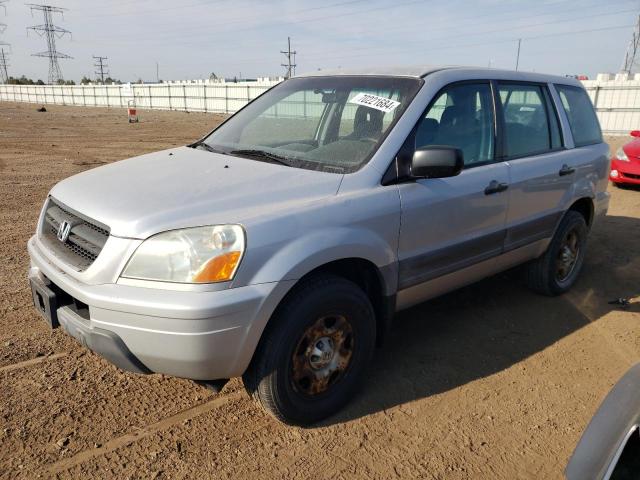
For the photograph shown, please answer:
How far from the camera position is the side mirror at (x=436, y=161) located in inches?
109

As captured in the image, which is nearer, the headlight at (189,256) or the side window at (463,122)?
the headlight at (189,256)

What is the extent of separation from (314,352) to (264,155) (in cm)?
125

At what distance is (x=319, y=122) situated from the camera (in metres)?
3.50

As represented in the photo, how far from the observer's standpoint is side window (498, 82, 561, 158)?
12.4 feet

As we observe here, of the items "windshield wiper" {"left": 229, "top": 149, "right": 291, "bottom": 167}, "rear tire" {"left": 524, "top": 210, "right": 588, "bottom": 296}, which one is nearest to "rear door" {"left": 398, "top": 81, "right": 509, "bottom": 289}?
"windshield wiper" {"left": 229, "top": 149, "right": 291, "bottom": 167}

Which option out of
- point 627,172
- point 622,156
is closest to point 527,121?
point 627,172

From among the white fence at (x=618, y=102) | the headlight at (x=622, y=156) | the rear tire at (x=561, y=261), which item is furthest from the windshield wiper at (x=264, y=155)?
the white fence at (x=618, y=102)

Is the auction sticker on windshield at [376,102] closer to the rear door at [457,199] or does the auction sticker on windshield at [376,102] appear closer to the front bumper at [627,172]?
the rear door at [457,199]

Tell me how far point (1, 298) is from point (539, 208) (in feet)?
14.2

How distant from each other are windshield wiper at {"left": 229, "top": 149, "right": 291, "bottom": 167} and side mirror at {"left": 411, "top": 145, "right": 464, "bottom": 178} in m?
0.74

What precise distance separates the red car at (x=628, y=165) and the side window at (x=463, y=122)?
22.7 feet

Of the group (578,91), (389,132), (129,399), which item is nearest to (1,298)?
(129,399)

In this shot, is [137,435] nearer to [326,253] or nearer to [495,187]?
[326,253]

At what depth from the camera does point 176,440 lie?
2.60 metres
